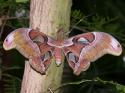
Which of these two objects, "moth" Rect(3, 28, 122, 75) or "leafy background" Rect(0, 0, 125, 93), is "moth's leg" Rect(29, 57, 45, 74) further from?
"leafy background" Rect(0, 0, 125, 93)

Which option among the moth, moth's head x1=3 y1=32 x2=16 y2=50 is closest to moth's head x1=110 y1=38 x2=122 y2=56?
the moth

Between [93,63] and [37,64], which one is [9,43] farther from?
[93,63]

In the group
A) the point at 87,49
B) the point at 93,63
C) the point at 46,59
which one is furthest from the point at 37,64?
the point at 93,63

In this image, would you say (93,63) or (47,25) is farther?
(93,63)

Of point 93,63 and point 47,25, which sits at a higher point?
point 47,25

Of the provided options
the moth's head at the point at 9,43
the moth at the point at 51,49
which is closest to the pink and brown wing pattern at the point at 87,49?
the moth at the point at 51,49

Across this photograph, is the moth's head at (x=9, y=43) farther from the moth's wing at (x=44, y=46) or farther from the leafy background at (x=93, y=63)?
the leafy background at (x=93, y=63)

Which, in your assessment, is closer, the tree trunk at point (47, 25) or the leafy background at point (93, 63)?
the tree trunk at point (47, 25)
